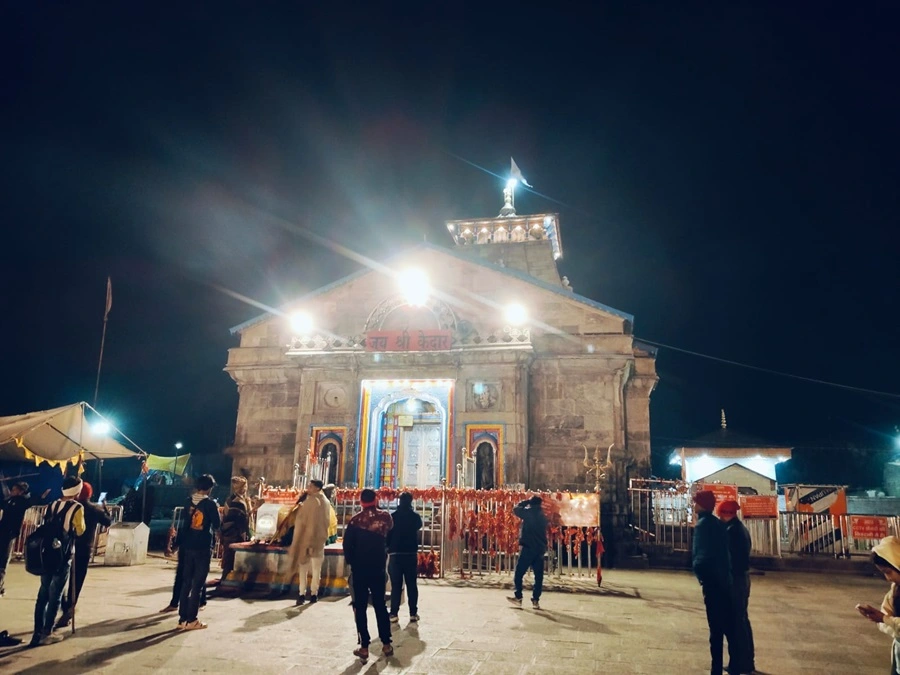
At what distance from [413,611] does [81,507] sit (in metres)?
4.56

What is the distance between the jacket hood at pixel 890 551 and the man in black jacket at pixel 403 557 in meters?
5.76

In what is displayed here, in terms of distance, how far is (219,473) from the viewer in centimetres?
4144

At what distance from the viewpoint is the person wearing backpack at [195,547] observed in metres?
7.79

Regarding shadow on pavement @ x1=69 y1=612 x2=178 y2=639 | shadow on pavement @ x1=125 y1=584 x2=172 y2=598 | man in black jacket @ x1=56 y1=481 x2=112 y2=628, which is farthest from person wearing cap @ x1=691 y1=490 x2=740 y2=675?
shadow on pavement @ x1=125 y1=584 x2=172 y2=598

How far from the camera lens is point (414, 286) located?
21484mm

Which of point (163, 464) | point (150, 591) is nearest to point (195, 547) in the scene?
point (150, 591)

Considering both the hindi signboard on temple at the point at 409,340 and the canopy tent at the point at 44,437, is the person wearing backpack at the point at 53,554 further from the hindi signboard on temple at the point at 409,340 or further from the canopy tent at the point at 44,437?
the hindi signboard on temple at the point at 409,340

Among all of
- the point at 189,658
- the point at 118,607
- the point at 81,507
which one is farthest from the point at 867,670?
the point at 118,607

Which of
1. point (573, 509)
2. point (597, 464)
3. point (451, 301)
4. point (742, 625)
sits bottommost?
point (742, 625)

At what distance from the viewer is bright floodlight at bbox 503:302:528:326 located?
2073 cm

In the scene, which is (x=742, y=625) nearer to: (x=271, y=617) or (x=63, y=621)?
(x=271, y=617)

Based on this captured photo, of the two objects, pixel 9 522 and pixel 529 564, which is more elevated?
pixel 9 522

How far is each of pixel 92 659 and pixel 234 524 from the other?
4.68 metres

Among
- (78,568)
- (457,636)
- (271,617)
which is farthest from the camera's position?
(271,617)
